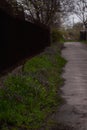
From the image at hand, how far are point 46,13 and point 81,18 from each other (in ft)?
124

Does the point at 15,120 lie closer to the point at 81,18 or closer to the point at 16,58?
the point at 16,58

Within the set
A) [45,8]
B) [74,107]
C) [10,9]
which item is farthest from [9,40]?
[45,8]

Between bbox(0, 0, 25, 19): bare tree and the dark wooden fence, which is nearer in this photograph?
the dark wooden fence

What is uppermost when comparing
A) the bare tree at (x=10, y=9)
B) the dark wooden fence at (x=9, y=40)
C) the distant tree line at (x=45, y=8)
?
the bare tree at (x=10, y=9)

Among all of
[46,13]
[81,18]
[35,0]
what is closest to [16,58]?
[35,0]

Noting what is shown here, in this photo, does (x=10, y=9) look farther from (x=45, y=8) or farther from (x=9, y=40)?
(x=45, y=8)

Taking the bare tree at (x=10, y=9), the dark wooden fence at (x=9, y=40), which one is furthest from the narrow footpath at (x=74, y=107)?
the bare tree at (x=10, y=9)

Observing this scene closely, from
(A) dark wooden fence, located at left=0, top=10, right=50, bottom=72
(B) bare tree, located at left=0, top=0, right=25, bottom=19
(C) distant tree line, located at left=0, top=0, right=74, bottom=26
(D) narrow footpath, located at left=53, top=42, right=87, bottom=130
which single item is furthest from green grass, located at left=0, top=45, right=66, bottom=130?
(C) distant tree line, located at left=0, top=0, right=74, bottom=26

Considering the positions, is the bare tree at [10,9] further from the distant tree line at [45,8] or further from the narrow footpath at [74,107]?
the distant tree line at [45,8]

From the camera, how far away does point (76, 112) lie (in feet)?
27.7

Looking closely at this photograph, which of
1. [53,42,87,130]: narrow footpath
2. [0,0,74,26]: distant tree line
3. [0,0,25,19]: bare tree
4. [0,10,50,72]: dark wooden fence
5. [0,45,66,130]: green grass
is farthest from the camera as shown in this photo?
[0,0,74,26]: distant tree line

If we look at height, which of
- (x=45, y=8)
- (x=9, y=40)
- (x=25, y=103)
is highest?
(x=9, y=40)

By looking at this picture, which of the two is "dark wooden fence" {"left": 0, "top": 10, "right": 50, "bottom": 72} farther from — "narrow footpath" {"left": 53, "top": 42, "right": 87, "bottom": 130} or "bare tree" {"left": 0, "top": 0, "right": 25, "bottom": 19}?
"narrow footpath" {"left": 53, "top": 42, "right": 87, "bottom": 130}

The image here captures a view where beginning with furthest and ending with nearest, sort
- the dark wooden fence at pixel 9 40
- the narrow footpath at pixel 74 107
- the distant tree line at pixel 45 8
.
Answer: the distant tree line at pixel 45 8 < the dark wooden fence at pixel 9 40 < the narrow footpath at pixel 74 107
